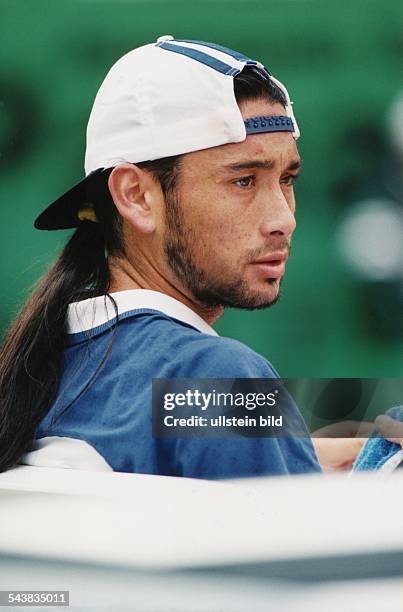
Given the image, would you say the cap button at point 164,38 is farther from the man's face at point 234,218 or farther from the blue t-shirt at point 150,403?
the blue t-shirt at point 150,403

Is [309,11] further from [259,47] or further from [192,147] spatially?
[192,147]

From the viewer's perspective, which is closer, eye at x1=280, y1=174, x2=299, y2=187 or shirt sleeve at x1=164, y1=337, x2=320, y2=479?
shirt sleeve at x1=164, y1=337, x2=320, y2=479

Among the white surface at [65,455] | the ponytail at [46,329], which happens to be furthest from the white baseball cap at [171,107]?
the white surface at [65,455]

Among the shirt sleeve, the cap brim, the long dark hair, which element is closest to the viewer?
the shirt sleeve

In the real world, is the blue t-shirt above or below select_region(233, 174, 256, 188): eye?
below

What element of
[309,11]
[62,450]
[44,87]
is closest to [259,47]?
[309,11]

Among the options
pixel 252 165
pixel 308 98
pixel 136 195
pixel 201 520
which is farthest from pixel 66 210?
pixel 201 520

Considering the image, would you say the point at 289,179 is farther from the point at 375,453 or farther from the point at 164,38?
the point at 375,453

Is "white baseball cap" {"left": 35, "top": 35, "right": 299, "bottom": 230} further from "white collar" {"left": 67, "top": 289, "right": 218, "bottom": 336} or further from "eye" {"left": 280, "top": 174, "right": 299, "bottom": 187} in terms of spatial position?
"white collar" {"left": 67, "top": 289, "right": 218, "bottom": 336}

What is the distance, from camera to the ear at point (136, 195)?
249cm

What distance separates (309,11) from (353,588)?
1168 millimetres

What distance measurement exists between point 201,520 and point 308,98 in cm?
88

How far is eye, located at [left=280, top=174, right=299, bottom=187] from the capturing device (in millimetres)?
2521

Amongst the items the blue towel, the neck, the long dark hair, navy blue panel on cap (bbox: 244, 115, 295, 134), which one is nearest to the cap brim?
the long dark hair
